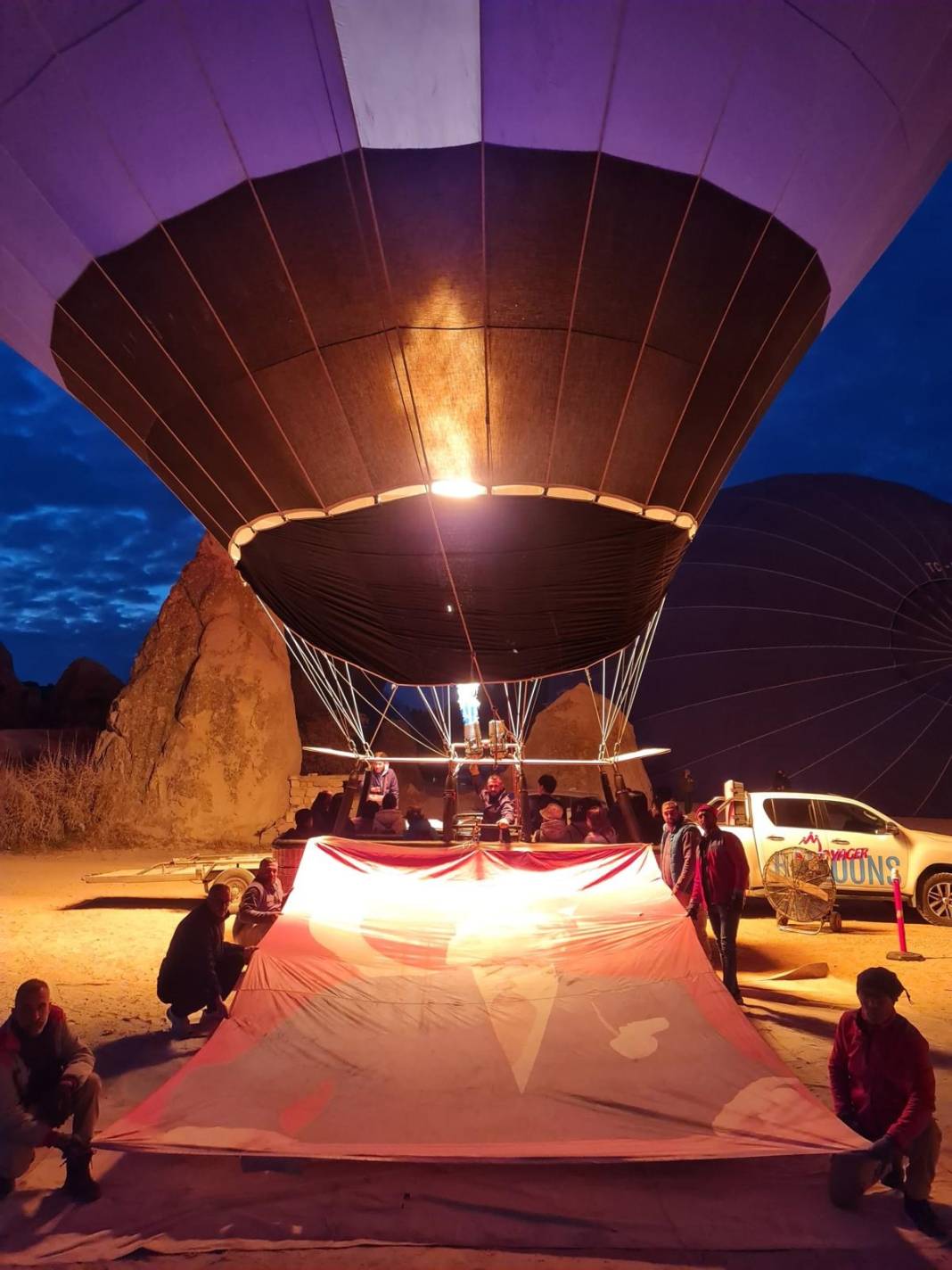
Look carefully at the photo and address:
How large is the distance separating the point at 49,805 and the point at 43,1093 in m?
12.8

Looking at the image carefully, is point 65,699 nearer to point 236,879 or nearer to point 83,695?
point 83,695

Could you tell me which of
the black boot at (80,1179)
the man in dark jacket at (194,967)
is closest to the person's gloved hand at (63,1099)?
the black boot at (80,1179)

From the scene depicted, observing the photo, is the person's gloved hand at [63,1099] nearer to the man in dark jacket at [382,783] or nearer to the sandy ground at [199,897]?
the sandy ground at [199,897]

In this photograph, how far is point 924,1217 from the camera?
3.08 m

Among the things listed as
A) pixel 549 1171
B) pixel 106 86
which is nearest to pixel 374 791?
pixel 549 1171

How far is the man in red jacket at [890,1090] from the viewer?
3.12 meters

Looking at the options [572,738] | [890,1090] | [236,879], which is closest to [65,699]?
[572,738]

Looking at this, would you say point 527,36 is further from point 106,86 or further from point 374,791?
point 374,791

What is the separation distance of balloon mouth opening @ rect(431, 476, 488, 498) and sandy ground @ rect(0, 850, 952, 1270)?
4.08 metres

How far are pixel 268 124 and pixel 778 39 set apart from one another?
3266mm

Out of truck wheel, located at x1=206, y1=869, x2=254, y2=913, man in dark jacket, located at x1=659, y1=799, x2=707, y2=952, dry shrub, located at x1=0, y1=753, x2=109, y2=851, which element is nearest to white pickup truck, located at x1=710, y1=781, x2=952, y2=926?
man in dark jacket, located at x1=659, y1=799, x2=707, y2=952

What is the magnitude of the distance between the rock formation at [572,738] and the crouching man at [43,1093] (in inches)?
576

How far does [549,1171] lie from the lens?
3592mm

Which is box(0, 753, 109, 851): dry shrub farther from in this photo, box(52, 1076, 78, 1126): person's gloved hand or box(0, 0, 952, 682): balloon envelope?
box(52, 1076, 78, 1126): person's gloved hand
